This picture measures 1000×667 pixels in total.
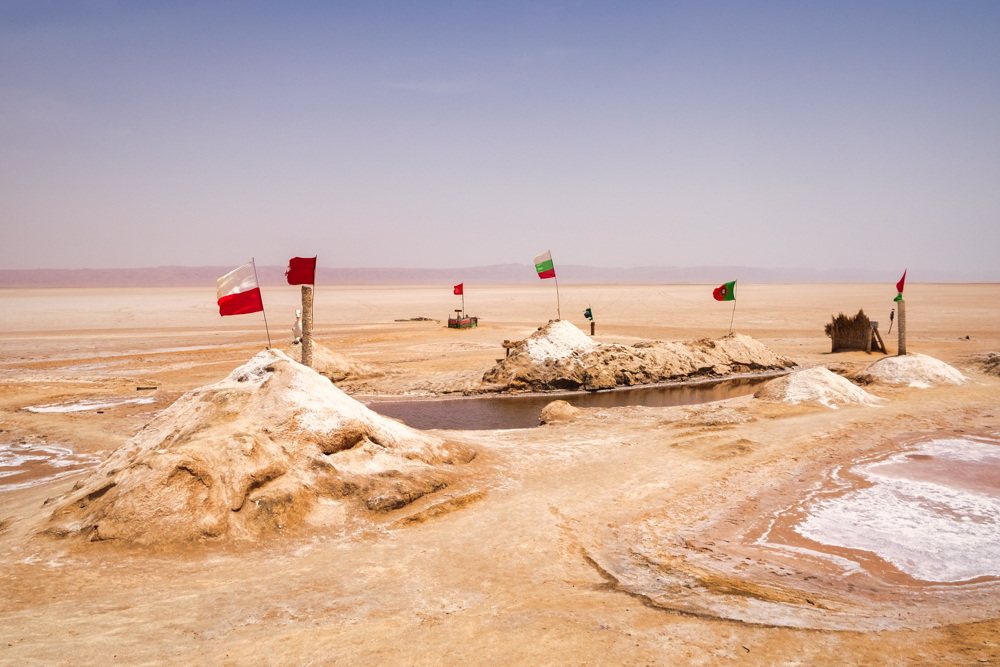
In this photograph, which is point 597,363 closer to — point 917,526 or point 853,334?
point 853,334

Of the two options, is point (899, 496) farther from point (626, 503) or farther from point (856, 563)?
point (626, 503)

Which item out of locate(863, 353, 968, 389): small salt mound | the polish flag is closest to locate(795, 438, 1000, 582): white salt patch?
locate(863, 353, 968, 389): small salt mound

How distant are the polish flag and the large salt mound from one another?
3.61ft

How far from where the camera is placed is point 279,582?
5.45 meters

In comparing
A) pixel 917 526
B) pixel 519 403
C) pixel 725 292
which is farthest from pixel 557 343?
pixel 917 526

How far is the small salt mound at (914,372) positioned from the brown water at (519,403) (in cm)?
303

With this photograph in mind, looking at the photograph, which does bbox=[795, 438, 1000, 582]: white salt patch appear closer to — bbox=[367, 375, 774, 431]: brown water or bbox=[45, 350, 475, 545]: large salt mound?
bbox=[45, 350, 475, 545]: large salt mound

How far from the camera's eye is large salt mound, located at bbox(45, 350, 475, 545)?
634 cm

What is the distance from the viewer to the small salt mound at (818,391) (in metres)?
12.9

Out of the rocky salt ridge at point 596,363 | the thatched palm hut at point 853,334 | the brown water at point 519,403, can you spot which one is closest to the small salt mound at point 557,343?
the rocky salt ridge at point 596,363

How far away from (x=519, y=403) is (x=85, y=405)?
9.96 metres

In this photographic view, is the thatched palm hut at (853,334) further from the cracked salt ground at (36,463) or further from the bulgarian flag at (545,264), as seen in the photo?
the cracked salt ground at (36,463)

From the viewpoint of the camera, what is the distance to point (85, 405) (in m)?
14.1

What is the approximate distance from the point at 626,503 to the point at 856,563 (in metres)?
2.46
